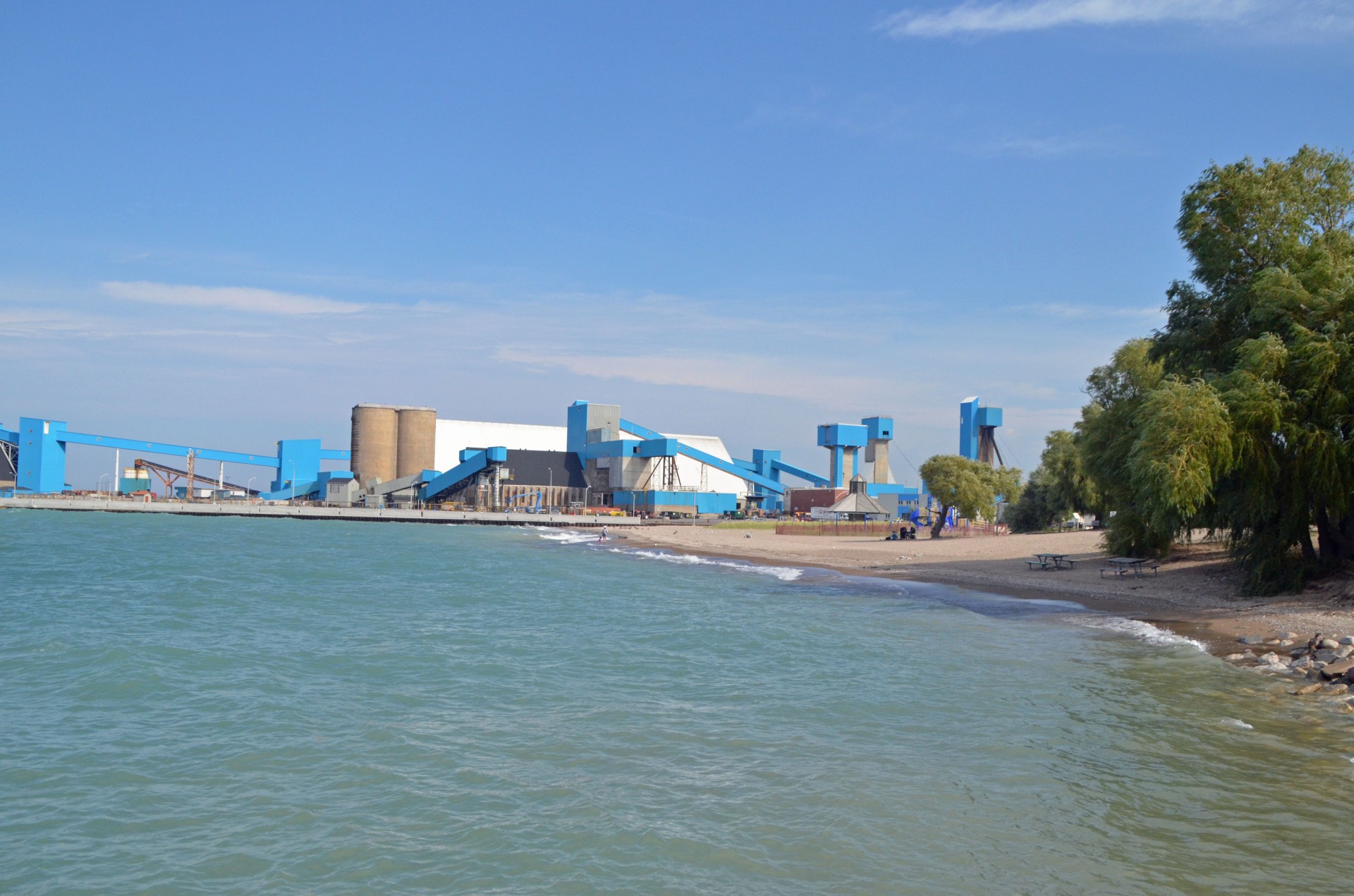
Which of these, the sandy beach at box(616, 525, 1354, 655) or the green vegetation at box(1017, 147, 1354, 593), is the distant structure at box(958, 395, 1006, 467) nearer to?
the sandy beach at box(616, 525, 1354, 655)

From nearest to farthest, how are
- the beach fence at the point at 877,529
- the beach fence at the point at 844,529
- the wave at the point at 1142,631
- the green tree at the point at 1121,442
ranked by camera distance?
the wave at the point at 1142,631 → the green tree at the point at 1121,442 → the beach fence at the point at 877,529 → the beach fence at the point at 844,529

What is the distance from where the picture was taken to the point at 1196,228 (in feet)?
75.6

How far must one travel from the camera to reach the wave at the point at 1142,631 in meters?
17.7

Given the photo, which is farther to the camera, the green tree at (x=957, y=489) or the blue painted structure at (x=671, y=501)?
the blue painted structure at (x=671, y=501)

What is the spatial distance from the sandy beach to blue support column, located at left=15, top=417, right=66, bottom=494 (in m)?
76.1

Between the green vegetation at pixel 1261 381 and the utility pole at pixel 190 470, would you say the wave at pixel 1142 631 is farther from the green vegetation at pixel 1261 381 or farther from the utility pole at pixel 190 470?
the utility pole at pixel 190 470

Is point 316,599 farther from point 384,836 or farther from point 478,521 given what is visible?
point 478,521

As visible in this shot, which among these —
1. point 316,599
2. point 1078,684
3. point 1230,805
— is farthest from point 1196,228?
point 316,599

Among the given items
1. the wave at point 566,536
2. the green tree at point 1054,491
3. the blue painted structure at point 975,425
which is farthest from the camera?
the blue painted structure at point 975,425

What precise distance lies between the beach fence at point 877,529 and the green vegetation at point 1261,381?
35.8 metres

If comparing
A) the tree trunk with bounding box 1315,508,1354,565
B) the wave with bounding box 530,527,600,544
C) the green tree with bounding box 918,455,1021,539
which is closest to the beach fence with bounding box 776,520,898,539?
the green tree with bounding box 918,455,1021,539

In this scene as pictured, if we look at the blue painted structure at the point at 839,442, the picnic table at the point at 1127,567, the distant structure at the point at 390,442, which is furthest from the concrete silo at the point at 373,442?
the picnic table at the point at 1127,567

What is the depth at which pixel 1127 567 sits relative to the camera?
1148 inches

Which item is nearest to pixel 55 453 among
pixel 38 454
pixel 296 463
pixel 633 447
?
pixel 38 454
